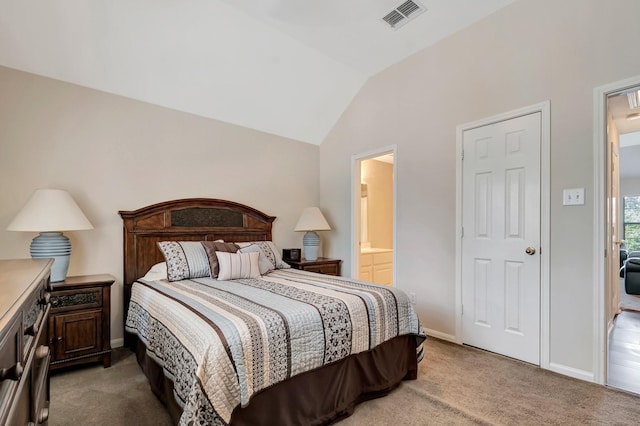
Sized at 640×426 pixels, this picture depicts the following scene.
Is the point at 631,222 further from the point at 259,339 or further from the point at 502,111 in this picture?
the point at 259,339

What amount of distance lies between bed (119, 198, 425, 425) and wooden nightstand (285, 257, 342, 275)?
0.89 meters

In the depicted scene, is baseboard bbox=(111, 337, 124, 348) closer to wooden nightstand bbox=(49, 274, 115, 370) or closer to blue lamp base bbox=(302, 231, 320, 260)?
wooden nightstand bbox=(49, 274, 115, 370)

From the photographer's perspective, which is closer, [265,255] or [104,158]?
[104,158]

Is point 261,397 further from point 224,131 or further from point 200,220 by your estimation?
point 224,131

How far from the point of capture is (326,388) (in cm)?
182

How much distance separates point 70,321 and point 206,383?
1675mm

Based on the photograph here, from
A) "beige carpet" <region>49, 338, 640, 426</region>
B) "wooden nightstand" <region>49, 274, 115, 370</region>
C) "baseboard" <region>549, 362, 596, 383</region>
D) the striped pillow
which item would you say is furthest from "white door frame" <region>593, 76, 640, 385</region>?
"wooden nightstand" <region>49, 274, 115, 370</region>

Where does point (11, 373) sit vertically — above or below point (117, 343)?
above

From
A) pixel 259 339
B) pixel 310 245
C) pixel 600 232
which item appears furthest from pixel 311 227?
pixel 600 232

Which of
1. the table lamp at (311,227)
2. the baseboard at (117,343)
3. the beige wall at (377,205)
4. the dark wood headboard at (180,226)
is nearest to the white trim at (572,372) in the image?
the table lamp at (311,227)

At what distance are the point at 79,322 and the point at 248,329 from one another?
1.70m

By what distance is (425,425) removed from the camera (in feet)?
5.89

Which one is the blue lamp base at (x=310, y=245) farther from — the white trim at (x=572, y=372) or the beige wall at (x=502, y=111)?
the white trim at (x=572, y=372)

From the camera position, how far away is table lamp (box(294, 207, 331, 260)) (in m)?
4.01
